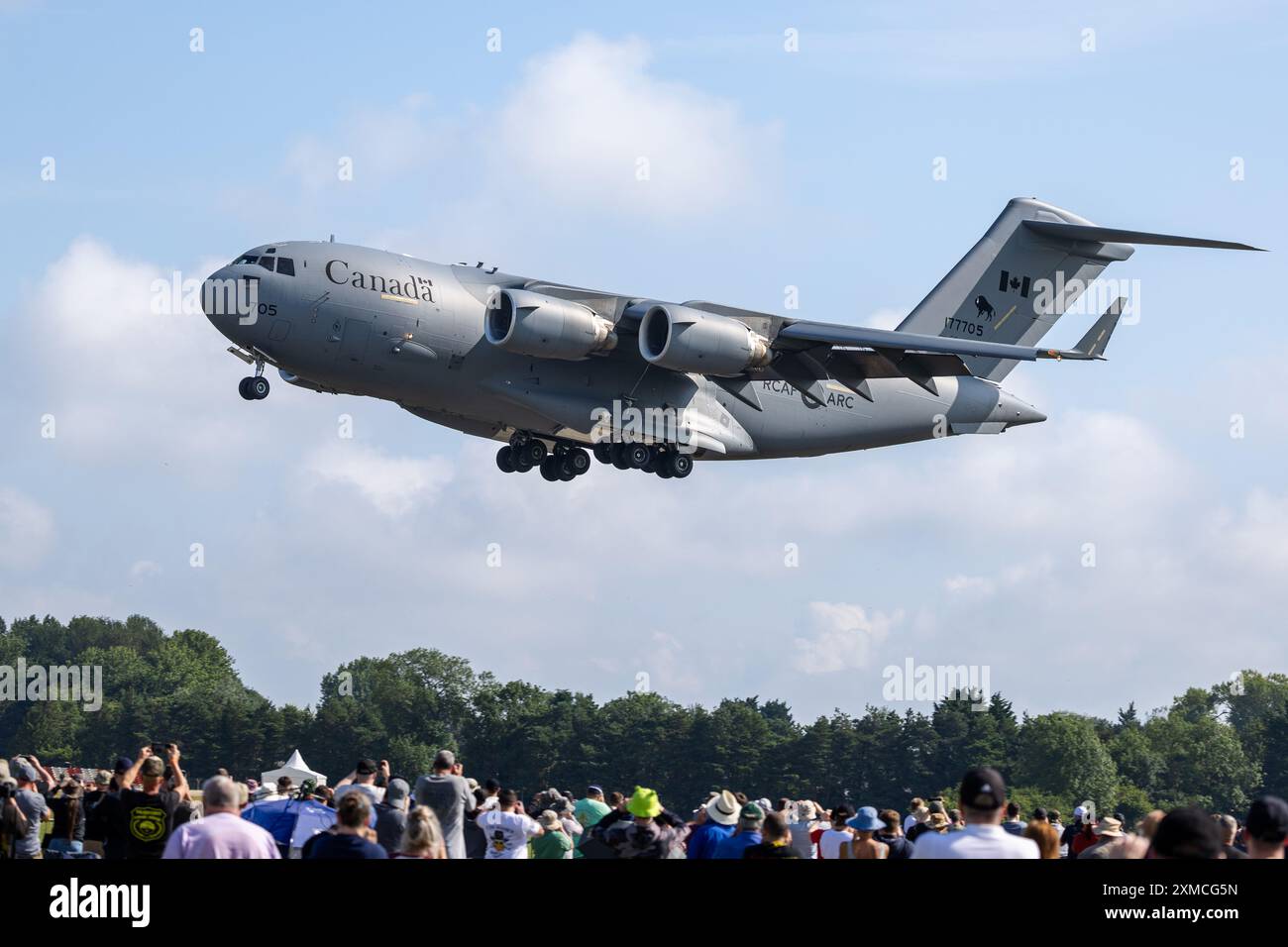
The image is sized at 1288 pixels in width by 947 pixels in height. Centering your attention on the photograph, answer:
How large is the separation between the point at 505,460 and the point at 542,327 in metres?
3.99

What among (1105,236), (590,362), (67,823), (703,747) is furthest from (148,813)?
(703,747)

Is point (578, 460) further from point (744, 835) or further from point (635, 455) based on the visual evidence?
point (744, 835)

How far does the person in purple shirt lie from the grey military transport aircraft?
1463cm

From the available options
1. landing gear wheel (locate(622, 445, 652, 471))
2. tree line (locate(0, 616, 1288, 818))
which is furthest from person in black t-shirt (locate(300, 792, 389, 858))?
tree line (locate(0, 616, 1288, 818))

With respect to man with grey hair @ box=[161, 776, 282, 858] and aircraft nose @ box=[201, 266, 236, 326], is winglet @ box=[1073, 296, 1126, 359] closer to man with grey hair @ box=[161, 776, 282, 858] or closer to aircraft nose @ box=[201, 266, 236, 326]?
aircraft nose @ box=[201, 266, 236, 326]

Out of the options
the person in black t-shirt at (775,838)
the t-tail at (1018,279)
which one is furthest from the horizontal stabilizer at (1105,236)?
the person in black t-shirt at (775,838)

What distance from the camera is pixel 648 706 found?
6812 centimetres

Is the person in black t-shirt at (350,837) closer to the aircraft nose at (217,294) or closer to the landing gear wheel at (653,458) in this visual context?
the aircraft nose at (217,294)

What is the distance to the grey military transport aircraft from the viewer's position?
24.1 metres

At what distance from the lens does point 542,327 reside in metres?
24.5

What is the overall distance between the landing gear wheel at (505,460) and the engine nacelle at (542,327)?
10.6 feet

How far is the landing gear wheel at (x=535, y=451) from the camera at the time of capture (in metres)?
27.7
